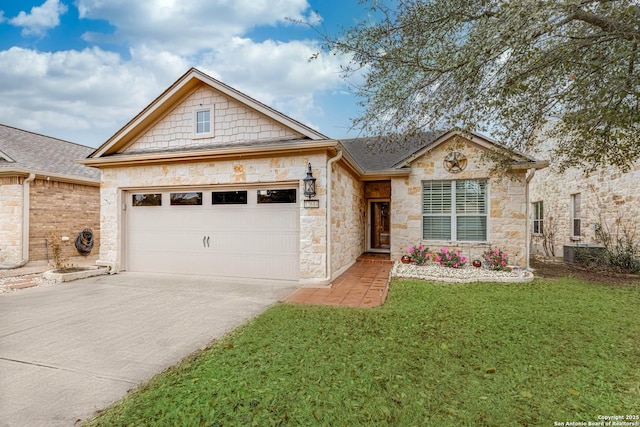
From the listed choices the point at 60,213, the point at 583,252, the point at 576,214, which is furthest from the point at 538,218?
the point at 60,213

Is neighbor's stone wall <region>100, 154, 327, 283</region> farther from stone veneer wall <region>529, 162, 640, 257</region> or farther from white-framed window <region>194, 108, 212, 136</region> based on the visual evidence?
stone veneer wall <region>529, 162, 640, 257</region>

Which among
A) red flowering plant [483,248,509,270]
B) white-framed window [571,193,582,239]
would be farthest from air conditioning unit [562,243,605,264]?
red flowering plant [483,248,509,270]

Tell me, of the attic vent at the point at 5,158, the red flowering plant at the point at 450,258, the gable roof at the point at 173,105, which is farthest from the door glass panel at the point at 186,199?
the red flowering plant at the point at 450,258

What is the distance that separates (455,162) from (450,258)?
3085 millimetres

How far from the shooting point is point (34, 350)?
3.66 metres

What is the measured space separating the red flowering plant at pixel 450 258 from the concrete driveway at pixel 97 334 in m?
5.07

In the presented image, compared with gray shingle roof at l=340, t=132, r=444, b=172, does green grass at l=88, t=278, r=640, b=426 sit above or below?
below

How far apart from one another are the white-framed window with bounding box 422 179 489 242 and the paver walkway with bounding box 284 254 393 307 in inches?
95.2

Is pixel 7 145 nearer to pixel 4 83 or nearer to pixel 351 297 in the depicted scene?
pixel 4 83

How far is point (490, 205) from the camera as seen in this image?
9305mm

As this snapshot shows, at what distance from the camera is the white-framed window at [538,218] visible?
14062 millimetres

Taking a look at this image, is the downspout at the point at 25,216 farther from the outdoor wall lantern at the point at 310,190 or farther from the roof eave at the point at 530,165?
the roof eave at the point at 530,165

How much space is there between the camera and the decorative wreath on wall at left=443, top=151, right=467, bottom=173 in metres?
9.52

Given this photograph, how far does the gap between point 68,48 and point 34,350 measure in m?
11.8
